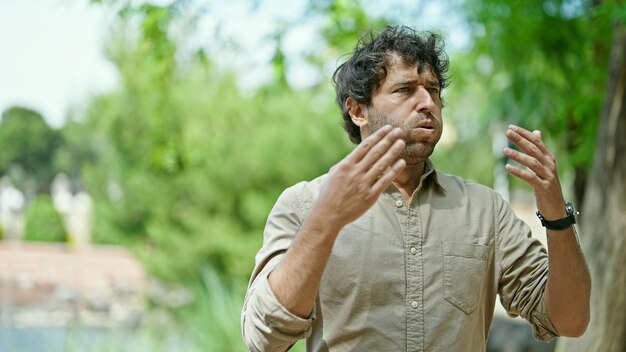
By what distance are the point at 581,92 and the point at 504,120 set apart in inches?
38.2

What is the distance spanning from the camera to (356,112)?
2.30 metres

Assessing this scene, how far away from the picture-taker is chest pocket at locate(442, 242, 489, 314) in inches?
81.4

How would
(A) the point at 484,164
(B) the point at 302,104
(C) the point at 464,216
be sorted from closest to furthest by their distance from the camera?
1. (C) the point at 464,216
2. (B) the point at 302,104
3. (A) the point at 484,164

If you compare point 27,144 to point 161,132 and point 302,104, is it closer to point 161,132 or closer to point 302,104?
point 302,104

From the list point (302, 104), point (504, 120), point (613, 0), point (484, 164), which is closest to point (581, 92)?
point (504, 120)

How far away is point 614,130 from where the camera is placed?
4.43 meters

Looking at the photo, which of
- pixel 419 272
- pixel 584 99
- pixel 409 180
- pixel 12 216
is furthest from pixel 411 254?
pixel 12 216

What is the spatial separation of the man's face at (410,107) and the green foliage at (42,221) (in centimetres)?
2292

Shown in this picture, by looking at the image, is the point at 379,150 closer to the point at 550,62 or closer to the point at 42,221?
the point at 550,62

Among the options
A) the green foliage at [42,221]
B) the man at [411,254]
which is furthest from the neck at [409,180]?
the green foliage at [42,221]

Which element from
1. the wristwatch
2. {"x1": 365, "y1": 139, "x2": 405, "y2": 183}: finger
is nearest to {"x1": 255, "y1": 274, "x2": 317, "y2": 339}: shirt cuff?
{"x1": 365, "y1": 139, "x2": 405, "y2": 183}: finger

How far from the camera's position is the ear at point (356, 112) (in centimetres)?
226

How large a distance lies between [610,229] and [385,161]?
10.1 feet

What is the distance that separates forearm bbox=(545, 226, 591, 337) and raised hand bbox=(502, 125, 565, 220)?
107 mm
